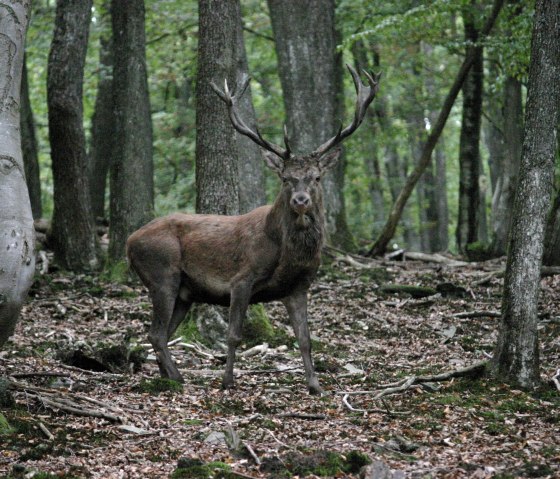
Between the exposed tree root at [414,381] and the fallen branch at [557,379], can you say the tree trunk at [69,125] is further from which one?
the fallen branch at [557,379]

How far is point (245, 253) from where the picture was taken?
891cm

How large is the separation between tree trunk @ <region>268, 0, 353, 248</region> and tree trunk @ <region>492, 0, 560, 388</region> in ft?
31.2

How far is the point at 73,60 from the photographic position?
47.1 feet

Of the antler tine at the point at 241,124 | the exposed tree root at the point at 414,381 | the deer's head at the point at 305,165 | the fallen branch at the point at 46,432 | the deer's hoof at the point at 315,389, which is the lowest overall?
the deer's hoof at the point at 315,389

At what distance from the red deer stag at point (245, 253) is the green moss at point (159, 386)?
336 millimetres

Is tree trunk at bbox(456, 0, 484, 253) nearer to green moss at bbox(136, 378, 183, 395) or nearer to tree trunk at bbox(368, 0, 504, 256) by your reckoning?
tree trunk at bbox(368, 0, 504, 256)

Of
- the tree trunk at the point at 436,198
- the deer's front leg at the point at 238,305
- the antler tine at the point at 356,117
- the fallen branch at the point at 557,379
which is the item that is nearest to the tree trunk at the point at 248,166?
the antler tine at the point at 356,117

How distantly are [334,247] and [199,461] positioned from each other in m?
11.4

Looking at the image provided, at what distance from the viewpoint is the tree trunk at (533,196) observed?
25.2 feet

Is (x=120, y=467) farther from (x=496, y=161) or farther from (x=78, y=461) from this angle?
(x=496, y=161)

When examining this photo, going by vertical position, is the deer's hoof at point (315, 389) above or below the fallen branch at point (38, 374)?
below

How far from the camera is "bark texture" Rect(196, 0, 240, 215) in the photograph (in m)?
10.5

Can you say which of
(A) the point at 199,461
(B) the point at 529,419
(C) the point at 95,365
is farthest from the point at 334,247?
(A) the point at 199,461

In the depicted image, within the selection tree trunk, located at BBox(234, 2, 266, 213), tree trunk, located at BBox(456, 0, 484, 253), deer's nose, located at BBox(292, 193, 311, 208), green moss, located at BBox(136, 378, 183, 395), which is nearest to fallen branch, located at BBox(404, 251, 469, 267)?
tree trunk, located at BBox(456, 0, 484, 253)
